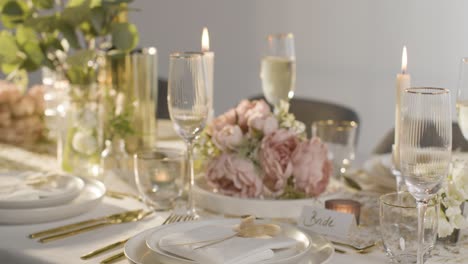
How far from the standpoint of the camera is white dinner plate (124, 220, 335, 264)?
3.87ft

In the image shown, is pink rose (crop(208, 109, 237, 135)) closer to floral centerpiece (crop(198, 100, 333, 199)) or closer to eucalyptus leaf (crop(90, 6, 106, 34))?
floral centerpiece (crop(198, 100, 333, 199))

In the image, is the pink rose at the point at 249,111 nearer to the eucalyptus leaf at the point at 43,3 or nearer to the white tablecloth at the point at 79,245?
the white tablecloth at the point at 79,245

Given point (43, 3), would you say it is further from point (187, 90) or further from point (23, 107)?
point (187, 90)

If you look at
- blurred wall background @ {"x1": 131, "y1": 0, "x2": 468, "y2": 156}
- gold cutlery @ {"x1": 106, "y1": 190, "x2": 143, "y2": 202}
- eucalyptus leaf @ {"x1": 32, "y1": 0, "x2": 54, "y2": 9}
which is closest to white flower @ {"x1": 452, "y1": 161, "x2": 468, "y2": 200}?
gold cutlery @ {"x1": 106, "y1": 190, "x2": 143, "y2": 202}

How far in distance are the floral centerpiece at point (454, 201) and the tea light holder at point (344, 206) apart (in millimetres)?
187

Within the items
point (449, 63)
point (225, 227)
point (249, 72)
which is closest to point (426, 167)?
point (225, 227)

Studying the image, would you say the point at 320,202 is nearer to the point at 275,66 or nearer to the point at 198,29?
the point at 275,66

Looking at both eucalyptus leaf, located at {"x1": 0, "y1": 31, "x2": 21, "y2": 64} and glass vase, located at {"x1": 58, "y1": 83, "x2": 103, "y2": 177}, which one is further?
eucalyptus leaf, located at {"x1": 0, "y1": 31, "x2": 21, "y2": 64}

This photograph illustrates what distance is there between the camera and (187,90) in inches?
57.2

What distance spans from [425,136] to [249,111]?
598mm

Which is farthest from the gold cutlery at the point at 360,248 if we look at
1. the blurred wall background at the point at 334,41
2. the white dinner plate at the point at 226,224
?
the blurred wall background at the point at 334,41

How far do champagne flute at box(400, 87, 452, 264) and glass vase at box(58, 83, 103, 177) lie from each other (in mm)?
1004

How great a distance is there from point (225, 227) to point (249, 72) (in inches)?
150

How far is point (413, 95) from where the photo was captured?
105 centimetres
